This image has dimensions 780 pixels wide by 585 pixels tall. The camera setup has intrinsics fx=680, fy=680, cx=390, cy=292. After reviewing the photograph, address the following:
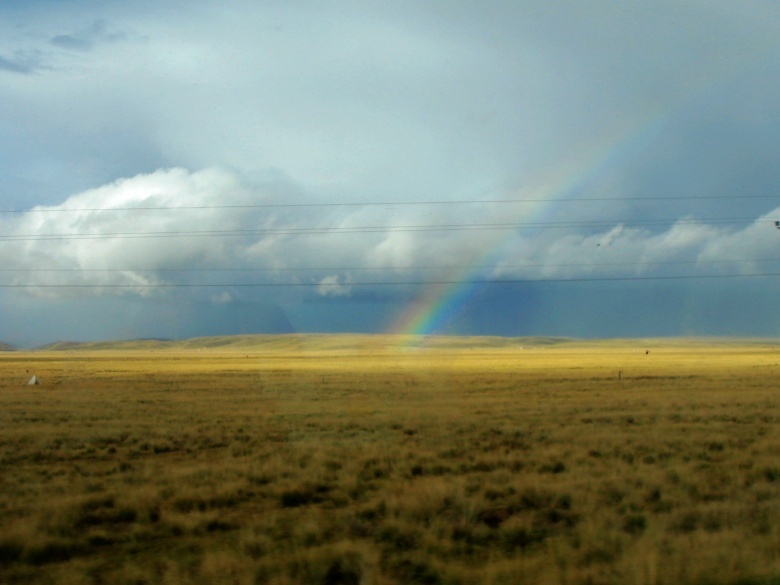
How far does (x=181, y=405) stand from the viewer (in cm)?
3600

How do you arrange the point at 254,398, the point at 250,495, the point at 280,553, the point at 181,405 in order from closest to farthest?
the point at 280,553 < the point at 250,495 < the point at 181,405 < the point at 254,398

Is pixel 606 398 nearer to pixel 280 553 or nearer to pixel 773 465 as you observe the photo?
pixel 773 465

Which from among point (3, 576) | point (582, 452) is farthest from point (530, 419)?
point (3, 576)

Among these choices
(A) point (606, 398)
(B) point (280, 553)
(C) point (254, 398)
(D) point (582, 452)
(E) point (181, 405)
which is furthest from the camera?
(C) point (254, 398)

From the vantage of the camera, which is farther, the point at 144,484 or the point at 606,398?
the point at 606,398

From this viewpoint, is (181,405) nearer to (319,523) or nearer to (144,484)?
(144,484)

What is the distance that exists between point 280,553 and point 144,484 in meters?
6.82

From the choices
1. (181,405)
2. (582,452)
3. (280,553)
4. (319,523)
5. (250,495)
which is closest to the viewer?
(280,553)

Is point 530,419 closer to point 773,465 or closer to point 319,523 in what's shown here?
point 773,465

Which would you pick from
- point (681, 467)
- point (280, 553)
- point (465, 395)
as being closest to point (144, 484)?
point (280, 553)

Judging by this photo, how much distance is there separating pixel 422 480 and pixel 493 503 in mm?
2729

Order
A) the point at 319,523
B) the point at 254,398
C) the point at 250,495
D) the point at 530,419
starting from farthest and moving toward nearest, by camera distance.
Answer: the point at 254,398, the point at 530,419, the point at 250,495, the point at 319,523

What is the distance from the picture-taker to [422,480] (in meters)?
15.5

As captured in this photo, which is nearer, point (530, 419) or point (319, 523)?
point (319, 523)
